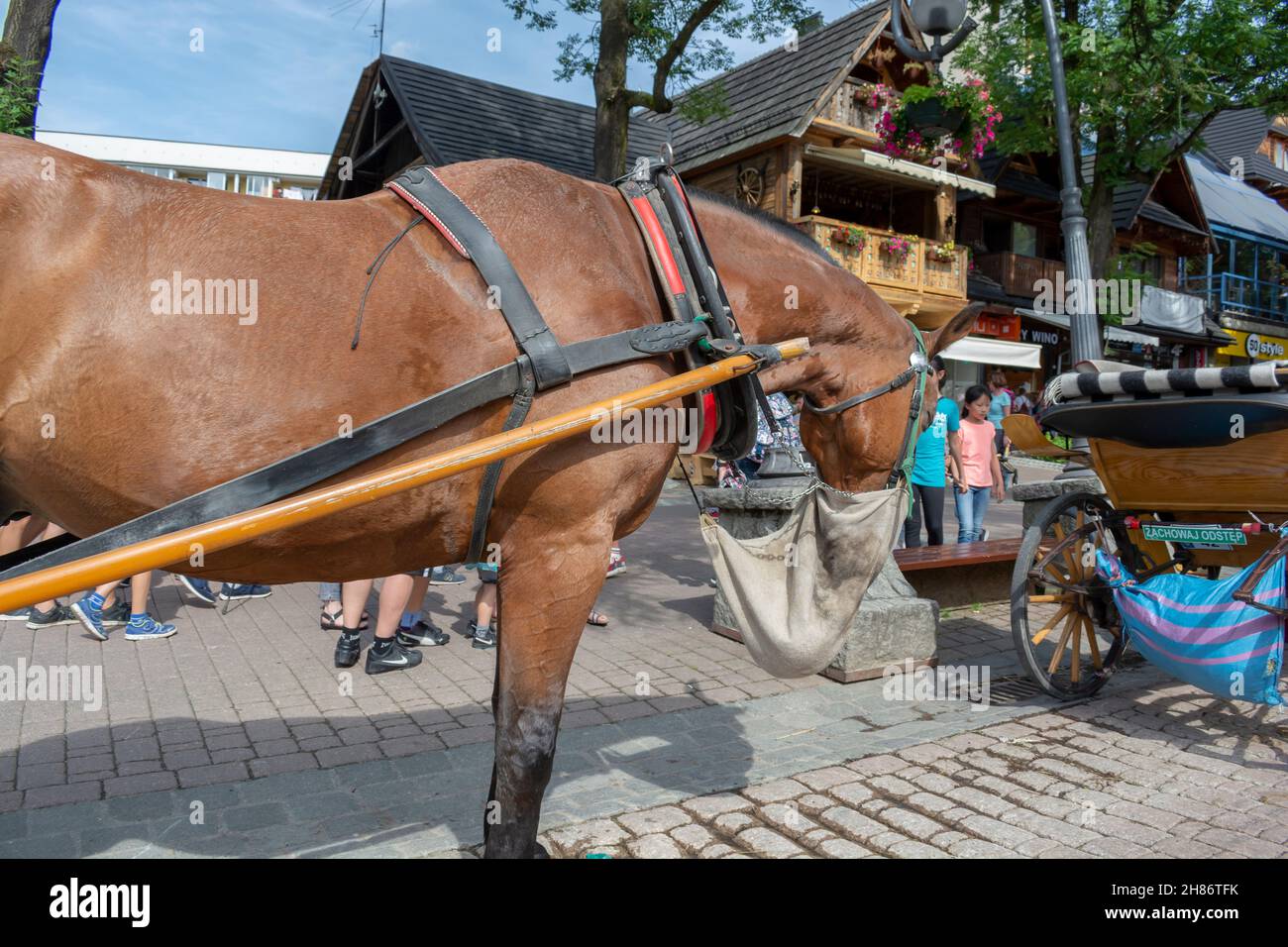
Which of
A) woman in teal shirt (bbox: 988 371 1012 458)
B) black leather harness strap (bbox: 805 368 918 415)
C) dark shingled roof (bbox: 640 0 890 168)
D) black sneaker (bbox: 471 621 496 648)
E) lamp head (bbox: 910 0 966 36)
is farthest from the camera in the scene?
dark shingled roof (bbox: 640 0 890 168)

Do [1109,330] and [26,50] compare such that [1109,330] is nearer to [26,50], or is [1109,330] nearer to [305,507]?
[26,50]

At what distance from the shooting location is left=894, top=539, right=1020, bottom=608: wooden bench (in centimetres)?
623

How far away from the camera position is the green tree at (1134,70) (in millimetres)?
15039

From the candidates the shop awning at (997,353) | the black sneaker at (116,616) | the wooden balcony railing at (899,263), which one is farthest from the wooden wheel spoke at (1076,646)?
the shop awning at (997,353)

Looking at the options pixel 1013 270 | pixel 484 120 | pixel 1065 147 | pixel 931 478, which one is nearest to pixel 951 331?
pixel 1065 147

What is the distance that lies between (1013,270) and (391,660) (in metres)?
24.8

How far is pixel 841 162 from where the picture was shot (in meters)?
20.3

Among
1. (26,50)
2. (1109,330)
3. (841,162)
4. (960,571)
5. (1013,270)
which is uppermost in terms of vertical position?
(841,162)

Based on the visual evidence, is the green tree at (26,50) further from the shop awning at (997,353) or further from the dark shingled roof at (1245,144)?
the dark shingled roof at (1245,144)

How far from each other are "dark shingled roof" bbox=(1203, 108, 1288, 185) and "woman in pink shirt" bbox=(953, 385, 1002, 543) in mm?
33925

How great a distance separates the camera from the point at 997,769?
3861mm

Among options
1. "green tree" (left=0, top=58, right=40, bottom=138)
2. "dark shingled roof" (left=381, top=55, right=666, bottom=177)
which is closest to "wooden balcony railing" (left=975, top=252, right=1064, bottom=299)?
"dark shingled roof" (left=381, top=55, right=666, bottom=177)

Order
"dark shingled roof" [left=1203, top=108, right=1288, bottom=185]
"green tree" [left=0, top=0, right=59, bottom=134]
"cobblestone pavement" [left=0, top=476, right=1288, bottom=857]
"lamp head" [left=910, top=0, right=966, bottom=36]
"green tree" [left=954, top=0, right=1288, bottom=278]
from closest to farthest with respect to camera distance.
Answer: "cobblestone pavement" [left=0, top=476, right=1288, bottom=857], "green tree" [left=0, top=0, right=59, bottom=134], "lamp head" [left=910, top=0, right=966, bottom=36], "green tree" [left=954, top=0, right=1288, bottom=278], "dark shingled roof" [left=1203, top=108, right=1288, bottom=185]

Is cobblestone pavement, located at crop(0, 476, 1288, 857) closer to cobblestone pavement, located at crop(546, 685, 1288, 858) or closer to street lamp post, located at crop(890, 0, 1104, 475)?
cobblestone pavement, located at crop(546, 685, 1288, 858)
